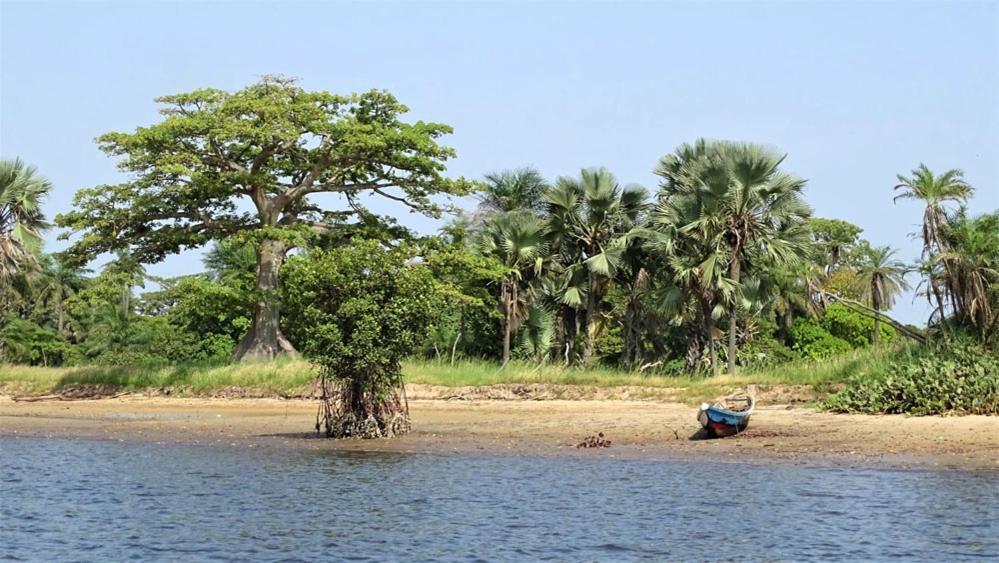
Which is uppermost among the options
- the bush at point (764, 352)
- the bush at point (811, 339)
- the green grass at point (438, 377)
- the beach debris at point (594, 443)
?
the bush at point (811, 339)

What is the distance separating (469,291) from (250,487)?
22.0 metres

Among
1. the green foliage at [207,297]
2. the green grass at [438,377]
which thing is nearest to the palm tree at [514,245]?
the green grass at [438,377]

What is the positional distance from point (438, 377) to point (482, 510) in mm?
16885

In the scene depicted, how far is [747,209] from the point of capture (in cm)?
3700

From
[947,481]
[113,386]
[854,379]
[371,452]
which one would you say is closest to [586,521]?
[947,481]

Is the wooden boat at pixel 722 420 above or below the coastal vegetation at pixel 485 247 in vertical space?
below

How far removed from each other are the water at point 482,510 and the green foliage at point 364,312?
211 centimetres

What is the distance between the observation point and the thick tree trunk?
39.1 meters

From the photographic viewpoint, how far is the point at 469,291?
137ft

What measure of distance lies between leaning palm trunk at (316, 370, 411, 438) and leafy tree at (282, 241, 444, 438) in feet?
0.07

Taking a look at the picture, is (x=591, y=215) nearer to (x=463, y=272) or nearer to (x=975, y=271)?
(x=463, y=272)

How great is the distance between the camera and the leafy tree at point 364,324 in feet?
80.8

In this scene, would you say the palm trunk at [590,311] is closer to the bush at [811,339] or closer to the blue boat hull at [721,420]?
the bush at [811,339]

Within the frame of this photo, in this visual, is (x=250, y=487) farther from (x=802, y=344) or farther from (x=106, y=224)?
(x=802, y=344)
